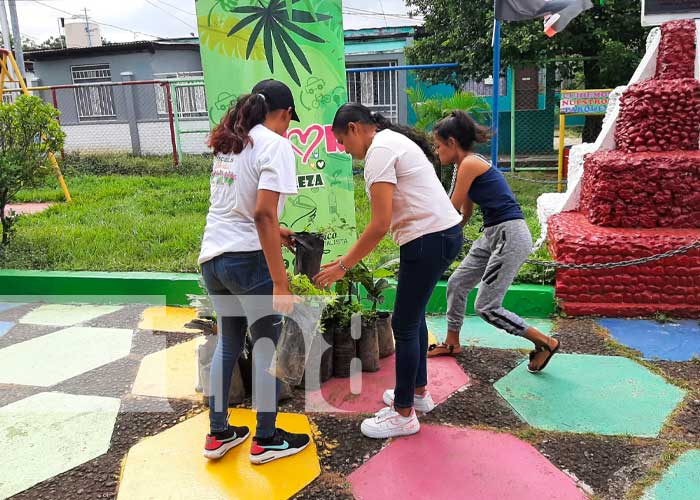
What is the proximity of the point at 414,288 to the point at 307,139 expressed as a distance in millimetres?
1427

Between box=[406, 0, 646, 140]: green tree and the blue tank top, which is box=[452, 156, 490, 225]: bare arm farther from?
box=[406, 0, 646, 140]: green tree

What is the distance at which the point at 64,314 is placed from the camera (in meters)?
4.81

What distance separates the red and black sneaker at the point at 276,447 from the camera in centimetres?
263

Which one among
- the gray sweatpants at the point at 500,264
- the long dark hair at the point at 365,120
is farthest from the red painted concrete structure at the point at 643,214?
the long dark hair at the point at 365,120

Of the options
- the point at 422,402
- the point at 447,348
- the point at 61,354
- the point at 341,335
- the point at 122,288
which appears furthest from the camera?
the point at 122,288

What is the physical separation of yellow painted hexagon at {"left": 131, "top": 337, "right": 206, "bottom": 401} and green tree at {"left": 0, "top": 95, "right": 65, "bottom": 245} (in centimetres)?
338

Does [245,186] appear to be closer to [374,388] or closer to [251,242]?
[251,242]

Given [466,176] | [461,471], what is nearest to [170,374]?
[461,471]

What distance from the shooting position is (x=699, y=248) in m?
4.27

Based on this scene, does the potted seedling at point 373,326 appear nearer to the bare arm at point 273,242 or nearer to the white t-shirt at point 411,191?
the white t-shirt at point 411,191

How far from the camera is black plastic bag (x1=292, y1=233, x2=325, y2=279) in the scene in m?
2.90

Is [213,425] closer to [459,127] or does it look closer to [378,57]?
[459,127]

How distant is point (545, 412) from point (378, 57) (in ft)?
50.4

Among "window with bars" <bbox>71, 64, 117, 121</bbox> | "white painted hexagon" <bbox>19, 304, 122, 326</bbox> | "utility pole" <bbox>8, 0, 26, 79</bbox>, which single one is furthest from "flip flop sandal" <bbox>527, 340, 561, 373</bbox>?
"utility pole" <bbox>8, 0, 26, 79</bbox>
